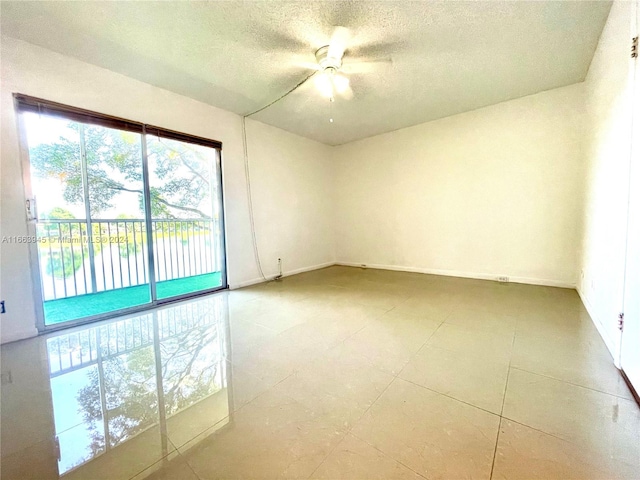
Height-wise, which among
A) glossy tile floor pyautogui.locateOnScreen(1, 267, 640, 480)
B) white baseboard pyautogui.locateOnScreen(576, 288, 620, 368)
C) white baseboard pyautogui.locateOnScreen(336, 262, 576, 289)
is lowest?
glossy tile floor pyautogui.locateOnScreen(1, 267, 640, 480)

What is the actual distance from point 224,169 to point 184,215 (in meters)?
1.16

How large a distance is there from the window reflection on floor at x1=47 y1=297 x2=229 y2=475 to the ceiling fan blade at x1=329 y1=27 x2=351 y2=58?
2.72 m

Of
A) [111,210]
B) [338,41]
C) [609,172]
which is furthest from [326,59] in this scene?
[111,210]

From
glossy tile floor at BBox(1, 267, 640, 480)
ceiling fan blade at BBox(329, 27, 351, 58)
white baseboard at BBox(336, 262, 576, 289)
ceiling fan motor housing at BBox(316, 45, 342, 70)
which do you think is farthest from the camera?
white baseboard at BBox(336, 262, 576, 289)

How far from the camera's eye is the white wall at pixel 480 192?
3324 millimetres

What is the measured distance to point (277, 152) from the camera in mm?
4504

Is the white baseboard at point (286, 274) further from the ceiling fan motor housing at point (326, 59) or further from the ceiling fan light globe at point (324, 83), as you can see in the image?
the ceiling fan motor housing at point (326, 59)

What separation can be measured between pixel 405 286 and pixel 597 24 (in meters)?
3.17

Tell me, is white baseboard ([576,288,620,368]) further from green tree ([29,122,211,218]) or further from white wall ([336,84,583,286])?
green tree ([29,122,211,218])

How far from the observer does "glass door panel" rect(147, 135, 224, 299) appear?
3.51m

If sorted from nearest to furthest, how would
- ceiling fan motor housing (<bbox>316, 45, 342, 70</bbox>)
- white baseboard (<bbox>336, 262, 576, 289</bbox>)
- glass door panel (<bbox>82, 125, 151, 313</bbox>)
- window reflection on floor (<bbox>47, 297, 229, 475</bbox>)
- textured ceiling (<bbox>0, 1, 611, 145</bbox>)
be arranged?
window reflection on floor (<bbox>47, 297, 229, 475</bbox>) → textured ceiling (<bbox>0, 1, 611, 145</bbox>) → ceiling fan motor housing (<bbox>316, 45, 342, 70</bbox>) → glass door panel (<bbox>82, 125, 151, 313</bbox>) → white baseboard (<bbox>336, 262, 576, 289</bbox>)

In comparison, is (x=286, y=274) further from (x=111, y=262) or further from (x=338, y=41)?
(x=338, y=41)

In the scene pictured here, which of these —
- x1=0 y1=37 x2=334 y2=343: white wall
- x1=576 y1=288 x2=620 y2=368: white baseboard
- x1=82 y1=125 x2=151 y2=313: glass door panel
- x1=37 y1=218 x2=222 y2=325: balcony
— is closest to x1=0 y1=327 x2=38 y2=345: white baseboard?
x1=0 y1=37 x2=334 y2=343: white wall

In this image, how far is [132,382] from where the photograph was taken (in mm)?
1627
